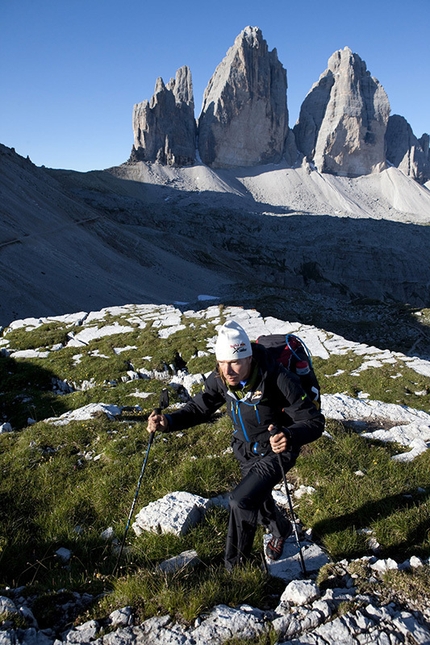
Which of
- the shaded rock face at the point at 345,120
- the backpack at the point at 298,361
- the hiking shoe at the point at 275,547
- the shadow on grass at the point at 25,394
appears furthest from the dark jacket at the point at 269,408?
the shaded rock face at the point at 345,120

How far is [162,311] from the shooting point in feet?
82.1

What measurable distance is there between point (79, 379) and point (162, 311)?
33.9 ft

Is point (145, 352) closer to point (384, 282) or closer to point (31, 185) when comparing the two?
point (31, 185)

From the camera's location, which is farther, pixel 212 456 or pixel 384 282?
pixel 384 282

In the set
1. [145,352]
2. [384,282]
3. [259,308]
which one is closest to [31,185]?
[259,308]

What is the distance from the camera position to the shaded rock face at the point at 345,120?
183750 millimetres

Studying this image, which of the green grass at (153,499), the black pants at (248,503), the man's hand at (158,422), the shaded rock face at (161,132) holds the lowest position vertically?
the green grass at (153,499)

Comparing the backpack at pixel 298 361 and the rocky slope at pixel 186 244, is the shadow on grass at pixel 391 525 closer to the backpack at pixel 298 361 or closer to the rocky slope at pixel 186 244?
the backpack at pixel 298 361

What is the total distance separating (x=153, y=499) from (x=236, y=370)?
2.96 metres

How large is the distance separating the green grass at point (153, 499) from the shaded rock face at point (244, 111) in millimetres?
176335

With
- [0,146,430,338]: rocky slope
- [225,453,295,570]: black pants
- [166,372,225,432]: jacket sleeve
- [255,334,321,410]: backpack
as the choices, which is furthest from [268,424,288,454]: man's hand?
[0,146,430,338]: rocky slope

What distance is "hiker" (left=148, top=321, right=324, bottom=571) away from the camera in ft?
14.9

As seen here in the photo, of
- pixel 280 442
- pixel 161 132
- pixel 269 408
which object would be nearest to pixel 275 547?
pixel 280 442

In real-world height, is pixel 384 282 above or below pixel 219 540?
below
